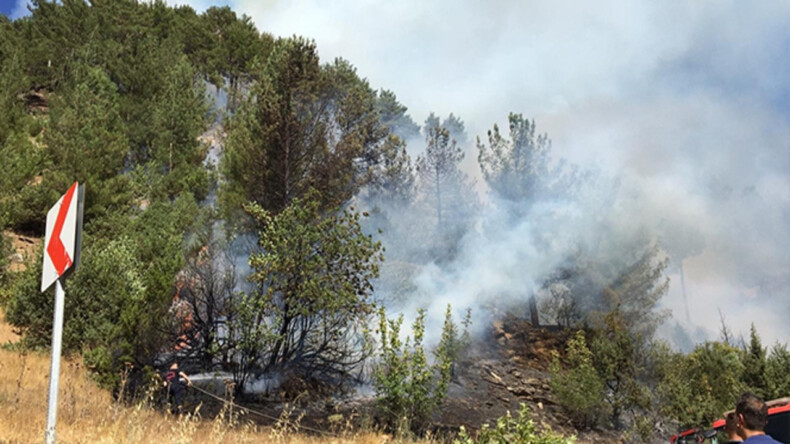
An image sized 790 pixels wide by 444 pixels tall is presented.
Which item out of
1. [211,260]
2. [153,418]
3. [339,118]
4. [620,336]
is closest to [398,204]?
[339,118]

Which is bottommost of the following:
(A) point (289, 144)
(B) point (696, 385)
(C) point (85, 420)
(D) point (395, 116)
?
(B) point (696, 385)

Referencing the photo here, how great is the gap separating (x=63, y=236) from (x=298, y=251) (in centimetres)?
1101

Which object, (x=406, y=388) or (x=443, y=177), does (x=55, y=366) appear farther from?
(x=443, y=177)

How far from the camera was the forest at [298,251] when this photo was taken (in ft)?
42.3

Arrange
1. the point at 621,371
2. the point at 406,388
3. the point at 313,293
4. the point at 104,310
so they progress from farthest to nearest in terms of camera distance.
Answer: the point at 621,371 < the point at 313,293 < the point at 104,310 < the point at 406,388

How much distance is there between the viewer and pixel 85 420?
6848 mm

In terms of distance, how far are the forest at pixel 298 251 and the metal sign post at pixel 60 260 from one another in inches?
285

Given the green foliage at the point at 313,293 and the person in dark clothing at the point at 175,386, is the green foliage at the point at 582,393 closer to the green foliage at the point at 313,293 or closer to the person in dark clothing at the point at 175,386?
the green foliage at the point at 313,293

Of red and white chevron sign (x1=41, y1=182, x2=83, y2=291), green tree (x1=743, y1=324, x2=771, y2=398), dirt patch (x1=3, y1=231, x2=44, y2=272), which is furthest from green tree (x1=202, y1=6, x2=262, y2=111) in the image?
red and white chevron sign (x1=41, y1=182, x2=83, y2=291)

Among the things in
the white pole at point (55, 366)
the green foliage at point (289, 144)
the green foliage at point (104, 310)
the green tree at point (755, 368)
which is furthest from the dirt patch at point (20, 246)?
the green tree at point (755, 368)

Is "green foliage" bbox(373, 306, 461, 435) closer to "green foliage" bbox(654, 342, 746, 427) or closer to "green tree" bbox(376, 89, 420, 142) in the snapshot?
"green foliage" bbox(654, 342, 746, 427)

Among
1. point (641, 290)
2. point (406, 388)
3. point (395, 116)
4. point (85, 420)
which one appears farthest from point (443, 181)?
point (85, 420)

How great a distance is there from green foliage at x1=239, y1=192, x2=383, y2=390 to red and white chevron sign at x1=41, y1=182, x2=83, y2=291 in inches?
400

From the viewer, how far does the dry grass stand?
5738mm
